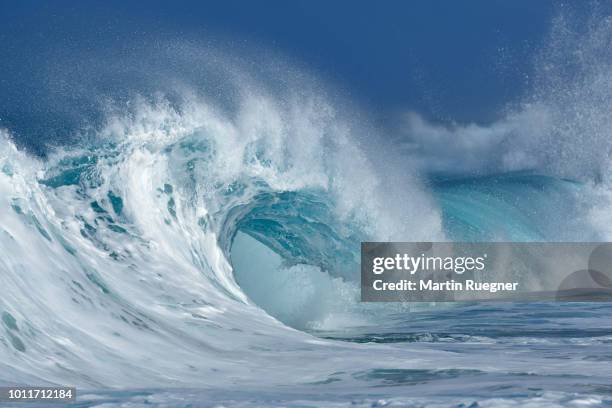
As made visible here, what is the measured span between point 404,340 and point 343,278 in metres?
5.49

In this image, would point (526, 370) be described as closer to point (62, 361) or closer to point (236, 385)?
point (236, 385)

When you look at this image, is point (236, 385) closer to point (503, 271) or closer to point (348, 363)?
point (348, 363)

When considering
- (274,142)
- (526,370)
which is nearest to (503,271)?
(274,142)

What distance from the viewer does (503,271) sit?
1900cm

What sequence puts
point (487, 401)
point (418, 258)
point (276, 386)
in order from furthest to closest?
1. point (418, 258)
2. point (276, 386)
3. point (487, 401)

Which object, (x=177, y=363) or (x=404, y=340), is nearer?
(x=177, y=363)

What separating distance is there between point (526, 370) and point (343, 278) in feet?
27.3

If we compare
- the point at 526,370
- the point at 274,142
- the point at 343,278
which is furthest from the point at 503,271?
the point at 526,370

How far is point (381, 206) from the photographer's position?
650 inches

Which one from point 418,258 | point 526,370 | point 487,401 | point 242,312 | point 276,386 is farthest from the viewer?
point 418,258

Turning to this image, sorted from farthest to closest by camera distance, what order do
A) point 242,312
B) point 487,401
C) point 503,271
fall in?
1. point 503,271
2. point 242,312
3. point 487,401

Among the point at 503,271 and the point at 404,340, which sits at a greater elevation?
the point at 503,271

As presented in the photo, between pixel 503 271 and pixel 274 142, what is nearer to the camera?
pixel 274 142

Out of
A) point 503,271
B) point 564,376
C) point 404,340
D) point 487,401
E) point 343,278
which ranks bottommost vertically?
point 487,401
